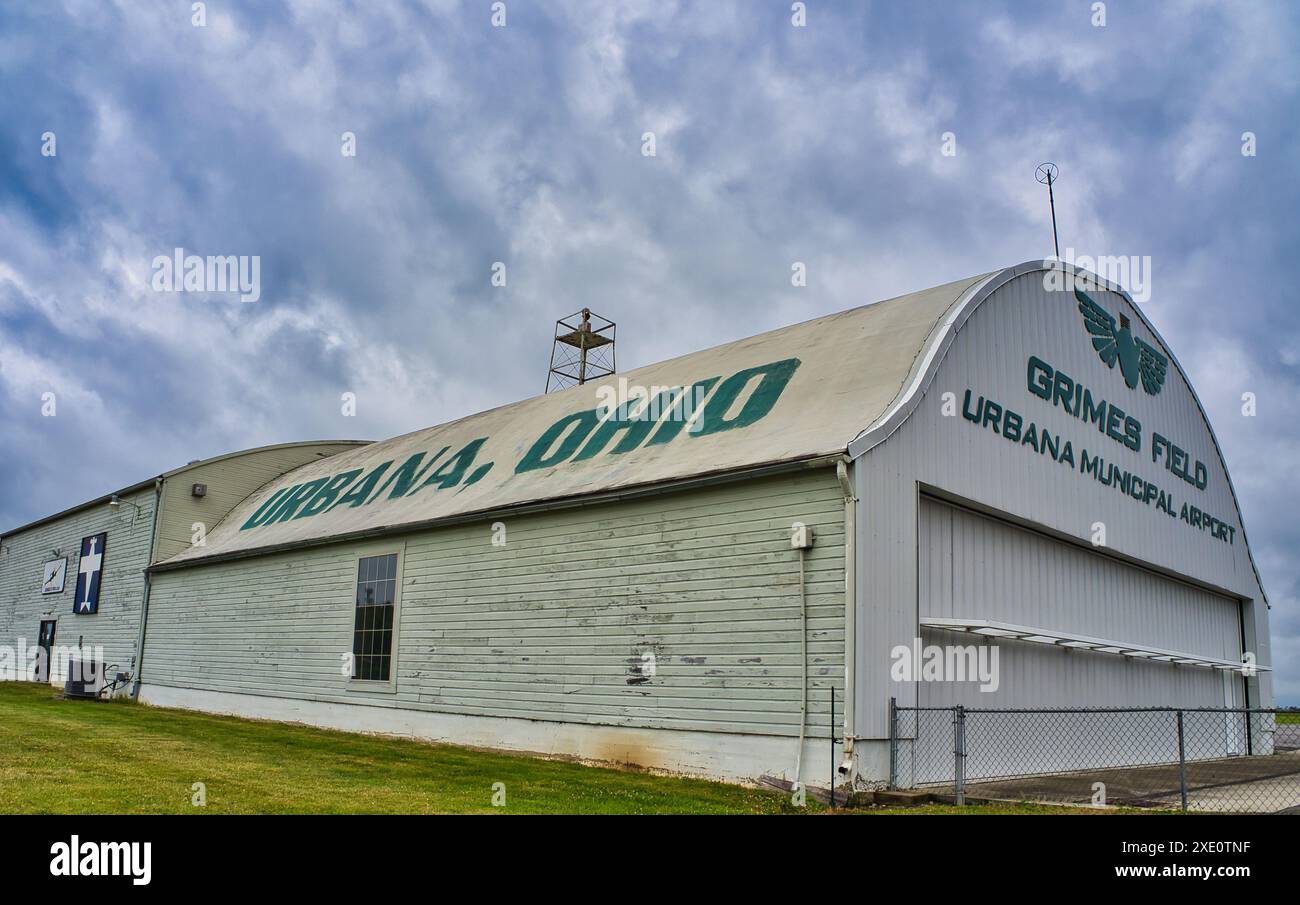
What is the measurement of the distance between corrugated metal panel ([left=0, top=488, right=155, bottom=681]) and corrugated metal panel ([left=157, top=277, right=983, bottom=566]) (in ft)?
20.3

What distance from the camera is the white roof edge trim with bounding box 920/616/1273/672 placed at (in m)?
13.3

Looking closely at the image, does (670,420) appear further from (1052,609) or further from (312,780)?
(312,780)

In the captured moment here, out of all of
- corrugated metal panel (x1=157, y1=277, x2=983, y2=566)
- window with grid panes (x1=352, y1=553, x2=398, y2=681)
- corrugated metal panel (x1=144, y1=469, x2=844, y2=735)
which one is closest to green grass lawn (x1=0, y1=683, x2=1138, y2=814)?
corrugated metal panel (x1=144, y1=469, x2=844, y2=735)

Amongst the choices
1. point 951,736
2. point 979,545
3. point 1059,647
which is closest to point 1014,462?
point 979,545

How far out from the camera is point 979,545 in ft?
48.2

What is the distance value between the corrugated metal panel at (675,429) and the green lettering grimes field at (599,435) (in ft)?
0.10

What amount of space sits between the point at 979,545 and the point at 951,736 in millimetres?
2895

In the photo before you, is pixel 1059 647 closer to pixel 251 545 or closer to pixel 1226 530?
pixel 1226 530

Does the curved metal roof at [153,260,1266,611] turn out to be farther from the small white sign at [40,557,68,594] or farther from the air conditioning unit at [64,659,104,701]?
the small white sign at [40,557,68,594]

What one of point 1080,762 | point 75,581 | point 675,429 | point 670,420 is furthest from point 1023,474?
point 75,581

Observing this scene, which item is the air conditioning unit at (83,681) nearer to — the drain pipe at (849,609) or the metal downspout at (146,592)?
the metal downspout at (146,592)

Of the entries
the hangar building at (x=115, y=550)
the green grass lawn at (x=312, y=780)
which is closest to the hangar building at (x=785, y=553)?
the green grass lawn at (x=312, y=780)

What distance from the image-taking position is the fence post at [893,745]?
11.7 meters
